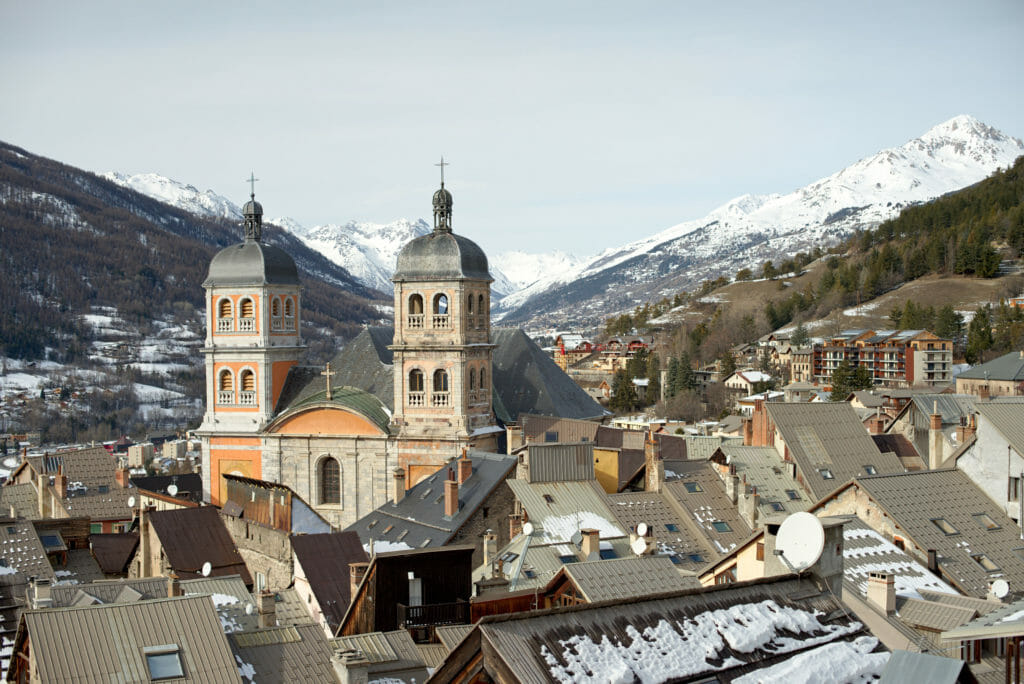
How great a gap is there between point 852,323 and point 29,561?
449 ft

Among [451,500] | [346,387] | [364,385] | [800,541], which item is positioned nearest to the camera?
[800,541]

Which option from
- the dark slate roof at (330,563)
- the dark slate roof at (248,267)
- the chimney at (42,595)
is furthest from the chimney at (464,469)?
the dark slate roof at (248,267)

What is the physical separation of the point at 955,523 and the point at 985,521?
175cm

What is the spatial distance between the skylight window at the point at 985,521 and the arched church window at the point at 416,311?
83.7 feet

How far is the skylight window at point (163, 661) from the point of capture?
68.8ft

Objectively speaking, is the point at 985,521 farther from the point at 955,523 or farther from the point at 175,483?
the point at 175,483

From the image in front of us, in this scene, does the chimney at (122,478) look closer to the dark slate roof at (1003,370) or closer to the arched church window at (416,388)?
the arched church window at (416,388)

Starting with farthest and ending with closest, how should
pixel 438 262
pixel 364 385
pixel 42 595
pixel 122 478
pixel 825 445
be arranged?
pixel 122 478 < pixel 364 385 < pixel 438 262 < pixel 825 445 < pixel 42 595

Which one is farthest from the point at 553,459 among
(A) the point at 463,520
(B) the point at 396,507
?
(B) the point at 396,507

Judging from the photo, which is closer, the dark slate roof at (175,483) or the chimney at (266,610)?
the chimney at (266,610)

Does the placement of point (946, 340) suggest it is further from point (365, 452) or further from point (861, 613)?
point (861, 613)

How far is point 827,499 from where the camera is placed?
37.6 meters

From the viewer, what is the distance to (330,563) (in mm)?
35781

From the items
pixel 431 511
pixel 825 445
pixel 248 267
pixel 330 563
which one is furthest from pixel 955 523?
pixel 248 267
